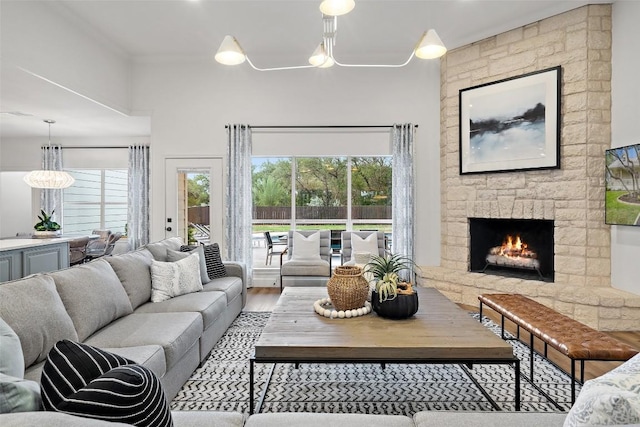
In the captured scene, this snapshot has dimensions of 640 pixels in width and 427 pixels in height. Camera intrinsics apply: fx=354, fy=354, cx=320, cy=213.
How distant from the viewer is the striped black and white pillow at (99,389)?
3.13 ft

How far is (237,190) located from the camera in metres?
5.46

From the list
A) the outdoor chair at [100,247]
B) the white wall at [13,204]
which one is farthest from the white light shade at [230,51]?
the white wall at [13,204]

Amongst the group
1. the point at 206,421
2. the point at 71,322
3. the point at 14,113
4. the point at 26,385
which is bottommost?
the point at 206,421

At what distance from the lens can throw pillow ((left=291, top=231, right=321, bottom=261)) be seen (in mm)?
5293

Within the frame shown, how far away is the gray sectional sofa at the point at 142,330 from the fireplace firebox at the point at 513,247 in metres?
3.41

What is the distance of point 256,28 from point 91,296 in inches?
146

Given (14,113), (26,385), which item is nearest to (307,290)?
(26,385)

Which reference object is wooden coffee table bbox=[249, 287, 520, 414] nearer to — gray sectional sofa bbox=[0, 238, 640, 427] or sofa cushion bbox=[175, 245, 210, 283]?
gray sectional sofa bbox=[0, 238, 640, 427]

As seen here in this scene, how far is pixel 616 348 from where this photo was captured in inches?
81.0

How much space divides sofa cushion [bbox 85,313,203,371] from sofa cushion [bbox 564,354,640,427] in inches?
79.5

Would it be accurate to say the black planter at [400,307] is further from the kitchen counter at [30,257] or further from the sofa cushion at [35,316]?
the kitchen counter at [30,257]

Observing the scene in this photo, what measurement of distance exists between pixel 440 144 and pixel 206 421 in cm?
494

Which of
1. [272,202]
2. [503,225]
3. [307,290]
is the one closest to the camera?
[307,290]

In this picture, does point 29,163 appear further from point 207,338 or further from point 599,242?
point 599,242
